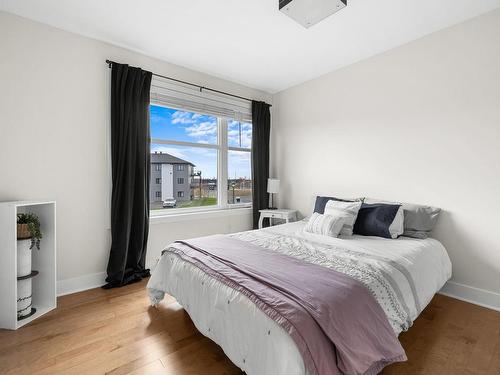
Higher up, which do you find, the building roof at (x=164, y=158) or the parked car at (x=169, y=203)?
the building roof at (x=164, y=158)

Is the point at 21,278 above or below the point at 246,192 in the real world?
below

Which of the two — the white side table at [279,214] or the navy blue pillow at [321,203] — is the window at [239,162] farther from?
the navy blue pillow at [321,203]

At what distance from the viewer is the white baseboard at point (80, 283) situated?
7.91ft

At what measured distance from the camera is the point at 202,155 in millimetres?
3506

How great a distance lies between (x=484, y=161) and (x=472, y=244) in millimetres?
756

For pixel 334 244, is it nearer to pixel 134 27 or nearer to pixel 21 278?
pixel 21 278

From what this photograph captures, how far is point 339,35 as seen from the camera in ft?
8.19

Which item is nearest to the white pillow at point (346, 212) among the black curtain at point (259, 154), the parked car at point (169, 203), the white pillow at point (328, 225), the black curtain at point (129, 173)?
the white pillow at point (328, 225)

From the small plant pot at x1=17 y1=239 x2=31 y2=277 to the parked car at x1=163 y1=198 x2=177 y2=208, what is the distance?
1.41m

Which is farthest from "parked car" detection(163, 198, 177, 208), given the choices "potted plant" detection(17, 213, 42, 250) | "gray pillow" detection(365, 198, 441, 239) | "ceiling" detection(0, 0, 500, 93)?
"gray pillow" detection(365, 198, 441, 239)

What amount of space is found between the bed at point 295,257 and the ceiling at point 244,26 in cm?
198

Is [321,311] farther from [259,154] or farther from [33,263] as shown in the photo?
[259,154]

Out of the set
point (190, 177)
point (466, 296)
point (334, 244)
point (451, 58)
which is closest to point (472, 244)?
point (466, 296)

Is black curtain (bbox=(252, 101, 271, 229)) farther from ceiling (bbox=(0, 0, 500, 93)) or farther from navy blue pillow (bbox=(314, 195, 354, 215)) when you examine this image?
navy blue pillow (bbox=(314, 195, 354, 215))
